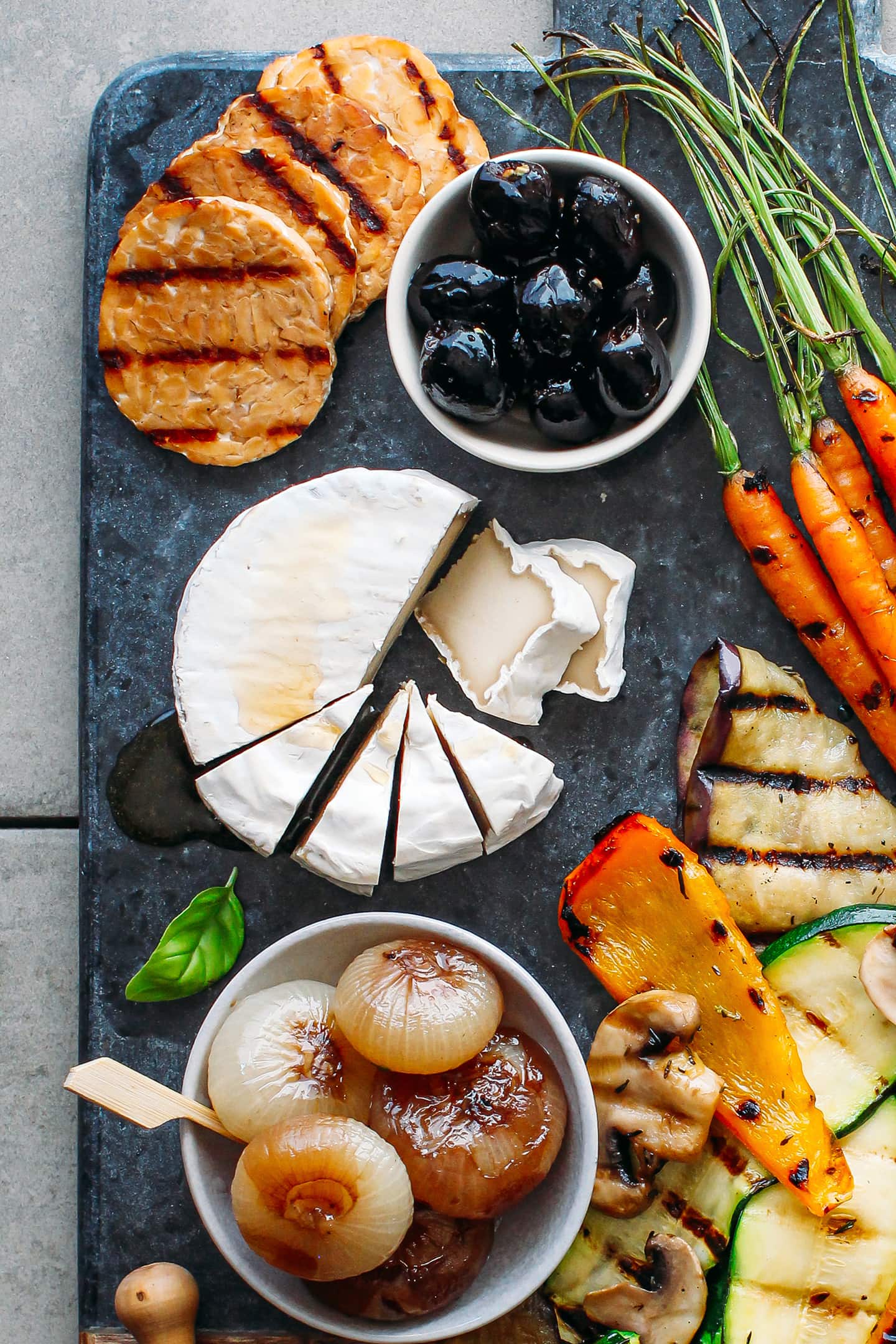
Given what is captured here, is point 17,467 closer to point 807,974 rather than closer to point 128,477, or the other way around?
point 128,477

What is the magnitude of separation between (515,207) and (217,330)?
0.52 meters

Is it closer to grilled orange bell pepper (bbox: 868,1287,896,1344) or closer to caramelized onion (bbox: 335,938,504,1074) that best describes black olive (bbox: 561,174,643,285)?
caramelized onion (bbox: 335,938,504,1074)

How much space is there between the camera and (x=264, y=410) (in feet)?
5.65

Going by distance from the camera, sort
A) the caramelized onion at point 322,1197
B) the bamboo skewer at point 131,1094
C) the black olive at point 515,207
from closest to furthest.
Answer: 1. the caramelized onion at point 322,1197
2. the bamboo skewer at point 131,1094
3. the black olive at point 515,207

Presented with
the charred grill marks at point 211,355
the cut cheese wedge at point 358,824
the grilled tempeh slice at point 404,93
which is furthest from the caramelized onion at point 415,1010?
the grilled tempeh slice at point 404,93

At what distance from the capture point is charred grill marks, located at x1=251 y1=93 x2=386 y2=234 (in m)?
1.68

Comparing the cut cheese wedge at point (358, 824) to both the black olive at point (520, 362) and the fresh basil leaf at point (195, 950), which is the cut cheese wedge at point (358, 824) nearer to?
the fresh basil leaf at point (195, 950)

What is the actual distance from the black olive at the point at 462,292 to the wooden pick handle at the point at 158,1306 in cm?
145

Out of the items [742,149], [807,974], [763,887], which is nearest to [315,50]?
[742,149]

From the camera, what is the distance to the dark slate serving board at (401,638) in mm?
1746

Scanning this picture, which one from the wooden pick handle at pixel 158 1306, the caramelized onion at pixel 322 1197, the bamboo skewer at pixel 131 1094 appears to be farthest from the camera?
the wooden pick handle at pixel 158 1306

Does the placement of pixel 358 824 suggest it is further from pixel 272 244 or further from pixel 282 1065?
pixel 272 244

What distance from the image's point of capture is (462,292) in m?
1.49

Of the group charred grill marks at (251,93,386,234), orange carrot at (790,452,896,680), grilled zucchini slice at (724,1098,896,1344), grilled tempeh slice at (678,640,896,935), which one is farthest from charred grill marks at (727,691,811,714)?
charred grill marks at (251,93,386,234)
